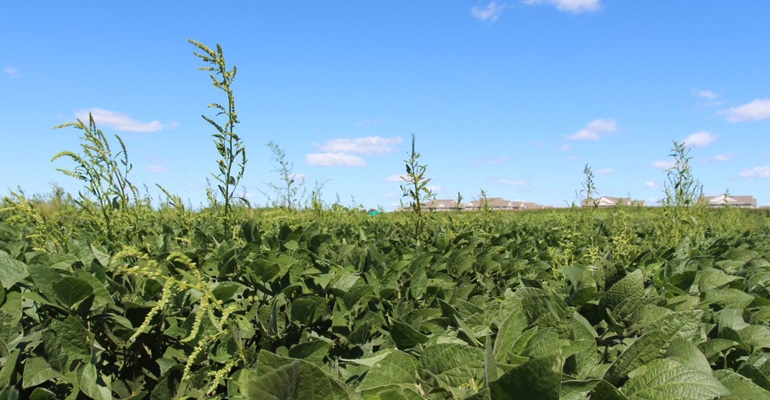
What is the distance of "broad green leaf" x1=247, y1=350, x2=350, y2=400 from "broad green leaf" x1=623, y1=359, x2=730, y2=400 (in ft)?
2.29

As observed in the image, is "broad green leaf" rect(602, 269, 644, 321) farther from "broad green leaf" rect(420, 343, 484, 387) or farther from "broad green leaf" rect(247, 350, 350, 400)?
"broad green leaf" rect(247, 350, 350, 400)

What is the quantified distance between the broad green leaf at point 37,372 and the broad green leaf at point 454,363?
3.90ft

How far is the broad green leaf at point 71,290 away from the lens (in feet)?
5.27

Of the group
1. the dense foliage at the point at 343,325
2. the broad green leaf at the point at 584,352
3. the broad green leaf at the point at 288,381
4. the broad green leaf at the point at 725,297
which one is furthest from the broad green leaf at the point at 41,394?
the broad green leaf at the point at 725,297

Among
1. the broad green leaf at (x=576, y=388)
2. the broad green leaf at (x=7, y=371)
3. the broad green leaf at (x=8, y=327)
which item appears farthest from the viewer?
the broad green leaf at (x=8, y=327)

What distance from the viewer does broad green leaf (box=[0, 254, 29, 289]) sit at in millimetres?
1882

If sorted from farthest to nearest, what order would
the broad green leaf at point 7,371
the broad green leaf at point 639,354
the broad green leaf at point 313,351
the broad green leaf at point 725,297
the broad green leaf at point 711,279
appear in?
the broad green leaf at point 711,279
the broad green leaf at point 725,297
the broad green leaf at point 313,351
the broad green leaf at point 7,371
the broad green leaf at point 639,354

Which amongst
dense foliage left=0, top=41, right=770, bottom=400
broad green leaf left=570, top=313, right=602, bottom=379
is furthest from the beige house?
broad green leaf left=570, top=313, right=602, bottom=379

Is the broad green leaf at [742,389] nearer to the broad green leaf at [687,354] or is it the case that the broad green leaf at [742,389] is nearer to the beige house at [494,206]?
the broad green leaf at [687,354]

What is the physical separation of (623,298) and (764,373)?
1.35ft

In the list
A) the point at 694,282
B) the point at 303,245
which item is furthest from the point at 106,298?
the point at 694,282

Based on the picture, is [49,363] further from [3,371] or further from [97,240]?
[97,240]

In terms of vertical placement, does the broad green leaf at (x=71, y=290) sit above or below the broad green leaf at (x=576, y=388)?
above

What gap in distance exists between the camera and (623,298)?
171 centimetres
